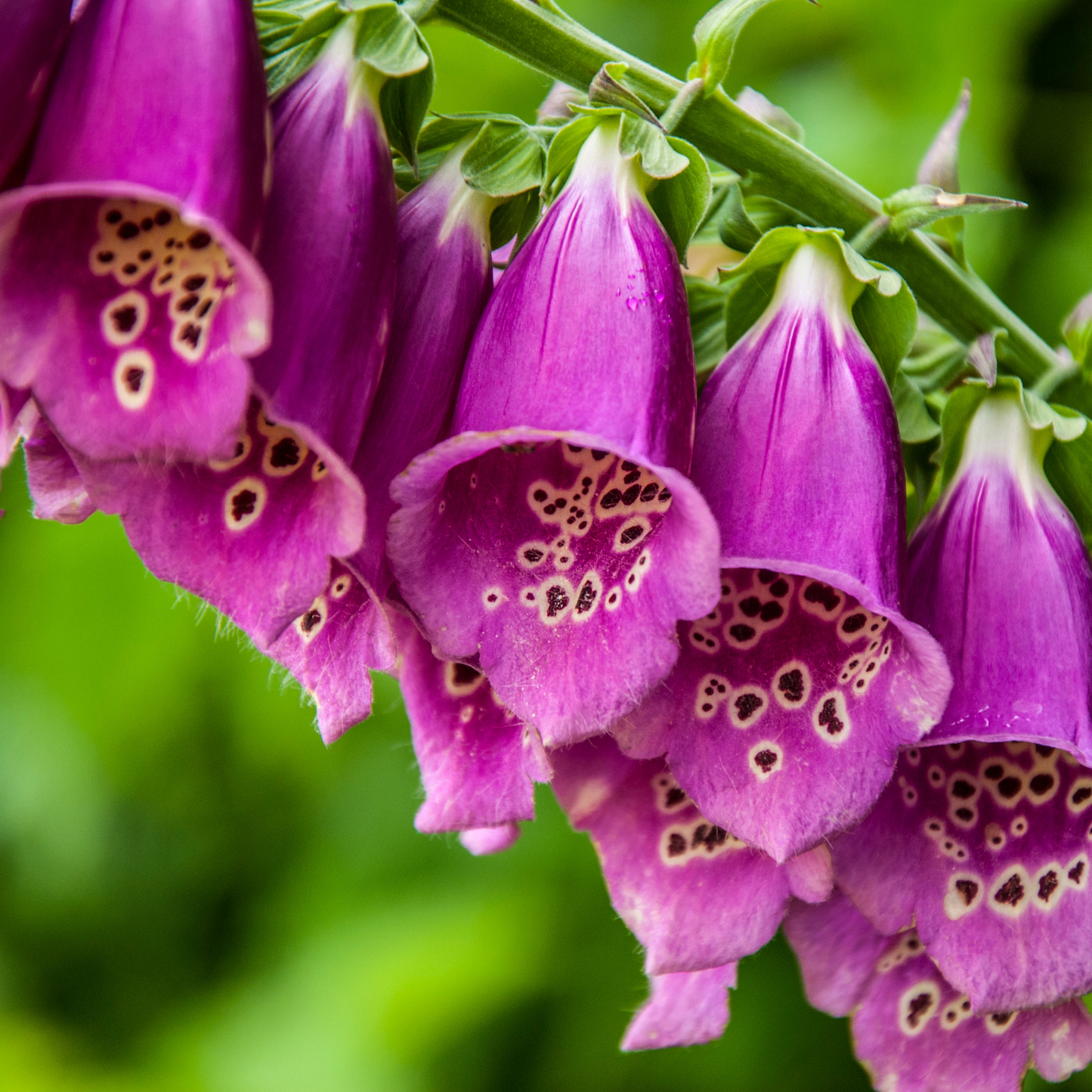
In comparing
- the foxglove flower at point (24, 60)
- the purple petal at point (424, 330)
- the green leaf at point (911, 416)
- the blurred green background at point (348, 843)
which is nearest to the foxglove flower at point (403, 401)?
the purple petal at point (424, 330)

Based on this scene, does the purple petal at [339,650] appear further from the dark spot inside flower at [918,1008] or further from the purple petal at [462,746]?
the dark spot inside flower at [918,1008]

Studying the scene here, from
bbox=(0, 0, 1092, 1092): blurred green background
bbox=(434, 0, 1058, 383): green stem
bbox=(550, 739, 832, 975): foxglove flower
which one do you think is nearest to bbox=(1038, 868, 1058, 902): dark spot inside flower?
bbox=(550, 739, 832, 975): foxglove flower

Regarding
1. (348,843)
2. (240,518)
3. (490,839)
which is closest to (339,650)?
(240,518)

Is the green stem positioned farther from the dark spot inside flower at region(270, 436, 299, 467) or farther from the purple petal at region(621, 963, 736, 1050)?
the purple petal at region(621, 963, 736, 1050)

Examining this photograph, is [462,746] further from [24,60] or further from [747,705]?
[24,60]

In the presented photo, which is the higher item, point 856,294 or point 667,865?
point 856,294
